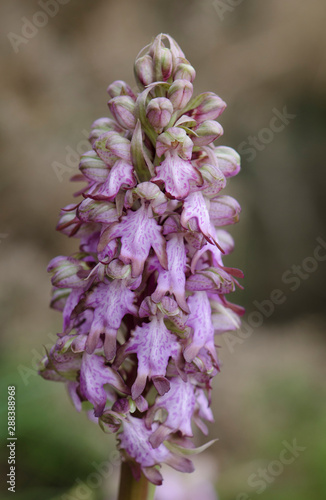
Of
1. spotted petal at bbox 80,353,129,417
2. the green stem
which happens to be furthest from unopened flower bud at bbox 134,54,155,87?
the green stem

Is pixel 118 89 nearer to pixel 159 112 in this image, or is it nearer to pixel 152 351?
pixel 159 112

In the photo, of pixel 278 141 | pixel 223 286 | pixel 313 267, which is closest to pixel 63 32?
pixel 278 141

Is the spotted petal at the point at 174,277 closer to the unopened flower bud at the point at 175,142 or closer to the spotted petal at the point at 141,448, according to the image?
the unopened flower bud at the point at 175,142

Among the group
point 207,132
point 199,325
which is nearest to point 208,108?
point 207,132

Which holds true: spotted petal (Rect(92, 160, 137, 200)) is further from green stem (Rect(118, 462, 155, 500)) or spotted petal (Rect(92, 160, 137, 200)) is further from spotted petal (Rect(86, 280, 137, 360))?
green stem (Rect(118, 462, 155, 500))

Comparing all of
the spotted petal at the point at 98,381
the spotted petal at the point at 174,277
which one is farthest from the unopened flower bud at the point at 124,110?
the spotted petal at the point at 98,381
